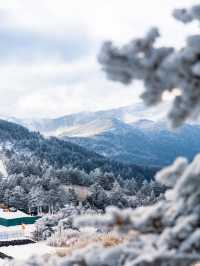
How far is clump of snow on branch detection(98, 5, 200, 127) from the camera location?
4.51 metres

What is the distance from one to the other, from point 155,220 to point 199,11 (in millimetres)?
1643

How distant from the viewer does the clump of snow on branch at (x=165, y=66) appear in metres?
4.51

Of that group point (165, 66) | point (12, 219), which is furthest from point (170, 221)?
point (12, 219)

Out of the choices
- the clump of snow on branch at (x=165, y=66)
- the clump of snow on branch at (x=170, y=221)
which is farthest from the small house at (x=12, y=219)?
the clump of snow on branch at (x=165, y=66)

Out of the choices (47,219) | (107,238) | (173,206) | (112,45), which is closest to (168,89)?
(112,45)

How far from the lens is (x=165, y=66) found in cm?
451

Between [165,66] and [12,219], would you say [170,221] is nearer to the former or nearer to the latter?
[165,66]

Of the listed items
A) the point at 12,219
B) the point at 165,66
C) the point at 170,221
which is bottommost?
the point at 12,219

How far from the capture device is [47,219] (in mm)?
47406

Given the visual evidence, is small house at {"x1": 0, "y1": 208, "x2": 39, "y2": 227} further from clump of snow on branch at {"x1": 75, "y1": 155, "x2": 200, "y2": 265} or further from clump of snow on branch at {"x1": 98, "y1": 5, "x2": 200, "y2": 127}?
clump of snow on branch at {"x1": 98, "y1": 5, "x2": 200, "y2": 127}

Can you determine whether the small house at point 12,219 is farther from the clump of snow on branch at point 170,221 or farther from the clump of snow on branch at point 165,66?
the clump of snow on branch at point 165,66

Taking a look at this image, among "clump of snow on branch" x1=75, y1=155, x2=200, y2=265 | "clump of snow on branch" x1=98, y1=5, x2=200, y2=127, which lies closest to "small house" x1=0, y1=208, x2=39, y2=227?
"clump of snow on branch" x1=75, y1=155, x2=200, y2=265

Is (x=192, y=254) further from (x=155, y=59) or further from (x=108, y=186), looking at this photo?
(x=108, y=186)

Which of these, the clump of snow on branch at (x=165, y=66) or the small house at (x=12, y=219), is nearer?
the clump of snow on branch at (x=165, y=66)
